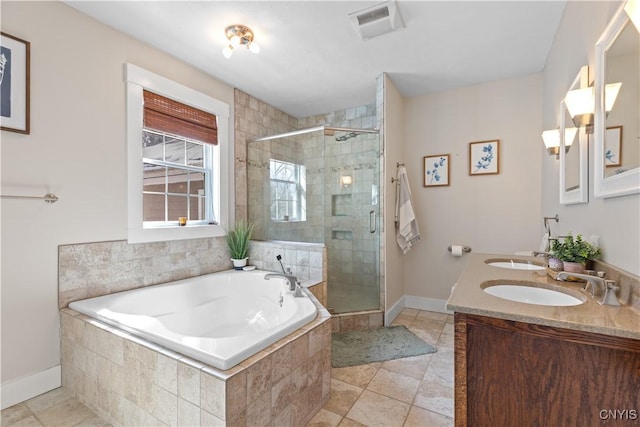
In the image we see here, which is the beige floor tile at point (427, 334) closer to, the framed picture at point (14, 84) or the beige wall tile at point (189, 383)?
the beige wall tile at point (189, 383)

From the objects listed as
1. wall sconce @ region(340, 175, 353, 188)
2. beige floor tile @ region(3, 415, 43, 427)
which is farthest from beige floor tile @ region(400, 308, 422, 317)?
beige floor tile @ region(3, 415, 43, 427)

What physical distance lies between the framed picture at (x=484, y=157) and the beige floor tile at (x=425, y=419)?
241 cm

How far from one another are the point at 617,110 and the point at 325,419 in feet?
6.48

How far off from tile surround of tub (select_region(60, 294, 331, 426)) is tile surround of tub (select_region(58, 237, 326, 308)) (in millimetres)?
220

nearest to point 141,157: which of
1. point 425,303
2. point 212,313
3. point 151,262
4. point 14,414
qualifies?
point 151,262

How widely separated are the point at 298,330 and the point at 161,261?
1.53 metres

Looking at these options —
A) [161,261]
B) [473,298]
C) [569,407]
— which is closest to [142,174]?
[161,261]

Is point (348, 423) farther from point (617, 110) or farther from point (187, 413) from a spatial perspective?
point (617, 110)

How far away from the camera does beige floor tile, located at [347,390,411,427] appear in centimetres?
157

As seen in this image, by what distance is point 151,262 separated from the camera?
7.72 ft

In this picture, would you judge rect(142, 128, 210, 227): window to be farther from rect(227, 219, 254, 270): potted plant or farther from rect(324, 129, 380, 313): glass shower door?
rect(324, 129, 380, 313): glass shower door

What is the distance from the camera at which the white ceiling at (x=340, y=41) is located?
1.93m

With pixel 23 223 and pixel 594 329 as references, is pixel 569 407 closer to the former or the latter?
pixel 594 329

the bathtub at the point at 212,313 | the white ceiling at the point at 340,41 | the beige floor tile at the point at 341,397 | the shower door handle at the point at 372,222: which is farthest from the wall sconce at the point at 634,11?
the shower door handle at the point at 372,222
